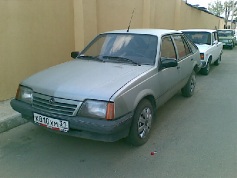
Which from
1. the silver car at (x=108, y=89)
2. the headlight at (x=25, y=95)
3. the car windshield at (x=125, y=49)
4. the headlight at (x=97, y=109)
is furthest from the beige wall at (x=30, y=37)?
the headlight at (x=97, y=109)

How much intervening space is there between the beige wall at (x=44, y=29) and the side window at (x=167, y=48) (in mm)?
2756

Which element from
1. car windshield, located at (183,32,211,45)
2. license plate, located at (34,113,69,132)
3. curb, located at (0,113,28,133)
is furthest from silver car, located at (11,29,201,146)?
car windshield, located at (183,32,211,45)

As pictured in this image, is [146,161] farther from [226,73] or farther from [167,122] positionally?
[226,73]

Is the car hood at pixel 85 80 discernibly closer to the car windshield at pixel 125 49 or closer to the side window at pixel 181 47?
the car windshield at pixel 125 49

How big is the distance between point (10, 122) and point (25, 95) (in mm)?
955

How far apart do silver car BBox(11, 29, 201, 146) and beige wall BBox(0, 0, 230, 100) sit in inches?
55.3

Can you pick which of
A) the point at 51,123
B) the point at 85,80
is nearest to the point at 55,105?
the point at 51,123

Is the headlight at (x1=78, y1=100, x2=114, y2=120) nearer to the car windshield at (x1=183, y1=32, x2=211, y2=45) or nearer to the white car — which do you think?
the white car

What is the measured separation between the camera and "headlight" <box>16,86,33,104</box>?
10.8 feet

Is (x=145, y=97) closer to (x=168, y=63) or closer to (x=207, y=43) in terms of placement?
(x=168, y=63)

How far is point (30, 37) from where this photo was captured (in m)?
5.24

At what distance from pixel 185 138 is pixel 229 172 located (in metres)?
0.92

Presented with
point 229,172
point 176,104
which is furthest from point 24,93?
point 176,104

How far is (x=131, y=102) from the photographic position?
3.09 m
